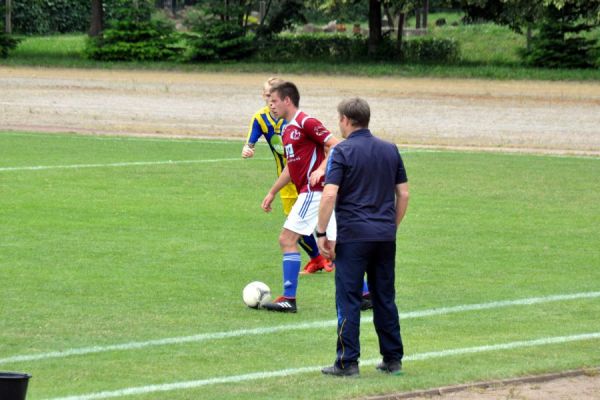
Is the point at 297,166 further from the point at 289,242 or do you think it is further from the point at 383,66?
the point at 383,66

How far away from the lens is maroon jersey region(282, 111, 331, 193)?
10484mm

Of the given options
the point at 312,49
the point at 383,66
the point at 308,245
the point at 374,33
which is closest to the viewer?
the point at 308,245

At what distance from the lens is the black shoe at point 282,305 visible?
10398 mm

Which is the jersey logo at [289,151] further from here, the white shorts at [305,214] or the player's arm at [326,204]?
the player's arm at [326,204]

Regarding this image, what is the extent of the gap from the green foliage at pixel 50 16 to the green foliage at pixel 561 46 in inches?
1127

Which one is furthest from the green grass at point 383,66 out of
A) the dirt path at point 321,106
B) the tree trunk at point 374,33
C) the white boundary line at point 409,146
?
the white boundary line at point 409,146

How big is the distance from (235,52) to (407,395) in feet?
135

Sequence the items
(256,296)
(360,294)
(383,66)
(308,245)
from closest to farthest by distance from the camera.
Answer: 1. (360,294)
2. (256,296)
3. (308,245)
4. (383,66)

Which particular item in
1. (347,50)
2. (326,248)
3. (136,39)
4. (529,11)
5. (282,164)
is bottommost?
(347,50)

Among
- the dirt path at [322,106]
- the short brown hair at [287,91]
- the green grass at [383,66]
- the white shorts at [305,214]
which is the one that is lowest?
the dirt path at [322,106]

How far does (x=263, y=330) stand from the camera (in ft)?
31.7

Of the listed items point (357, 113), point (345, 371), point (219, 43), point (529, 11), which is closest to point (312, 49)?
point (219, 43)

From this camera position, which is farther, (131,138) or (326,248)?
(131,138)

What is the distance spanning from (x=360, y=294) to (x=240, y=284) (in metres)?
3.68
